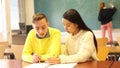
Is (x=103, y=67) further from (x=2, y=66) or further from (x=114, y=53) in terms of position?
(x=114, y=53)

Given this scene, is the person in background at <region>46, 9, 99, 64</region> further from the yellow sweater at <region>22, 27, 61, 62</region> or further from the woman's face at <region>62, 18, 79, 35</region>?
the yellow sweater at <region>22, 27, 61, 62</region>

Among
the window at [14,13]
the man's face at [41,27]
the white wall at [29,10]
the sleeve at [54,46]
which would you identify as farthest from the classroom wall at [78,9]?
the man's face at [41,27]

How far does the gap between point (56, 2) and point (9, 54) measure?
15.7ft

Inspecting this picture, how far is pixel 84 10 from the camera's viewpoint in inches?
317

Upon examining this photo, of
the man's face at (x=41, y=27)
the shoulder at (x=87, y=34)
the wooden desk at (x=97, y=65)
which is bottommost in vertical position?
the wooden desk at (x=97, y=65)

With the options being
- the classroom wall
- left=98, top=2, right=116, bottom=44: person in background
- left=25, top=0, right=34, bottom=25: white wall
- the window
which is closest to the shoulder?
left=98, top=2, right=116, bottom=44: person in background

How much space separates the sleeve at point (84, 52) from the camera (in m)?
2.08

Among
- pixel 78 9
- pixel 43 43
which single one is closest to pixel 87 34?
pixel 43 43

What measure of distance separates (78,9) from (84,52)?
6.10m

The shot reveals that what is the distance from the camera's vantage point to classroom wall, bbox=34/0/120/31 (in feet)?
25.5

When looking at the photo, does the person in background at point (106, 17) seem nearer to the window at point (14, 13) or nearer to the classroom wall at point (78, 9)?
the classroom wall at point (78, 9)

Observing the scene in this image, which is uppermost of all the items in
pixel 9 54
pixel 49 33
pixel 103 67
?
pixel 49 33

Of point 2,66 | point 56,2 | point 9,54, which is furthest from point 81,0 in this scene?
point 2,66

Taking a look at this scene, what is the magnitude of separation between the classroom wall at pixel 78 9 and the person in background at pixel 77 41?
5.60 metres
